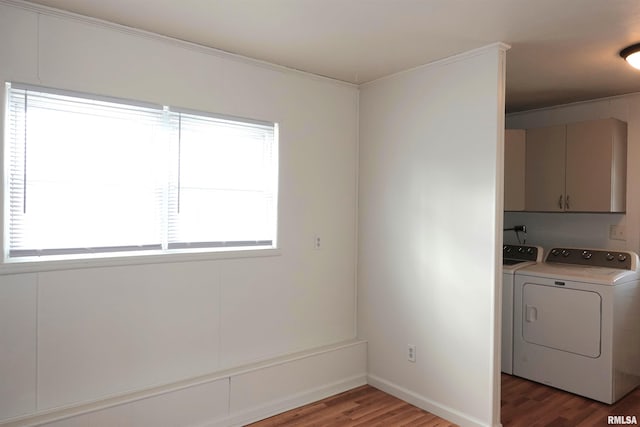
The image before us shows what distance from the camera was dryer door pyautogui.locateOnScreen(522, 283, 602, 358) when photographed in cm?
321

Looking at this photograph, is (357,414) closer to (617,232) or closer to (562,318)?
(562,318)

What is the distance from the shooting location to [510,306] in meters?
3.67

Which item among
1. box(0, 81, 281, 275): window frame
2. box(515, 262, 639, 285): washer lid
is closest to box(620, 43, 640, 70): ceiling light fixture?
box(515, 262, 639, 285): washer lid

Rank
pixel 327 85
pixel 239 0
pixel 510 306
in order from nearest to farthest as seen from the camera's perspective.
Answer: pixel 239 0 → pixel 327 85 → pixel 510 306

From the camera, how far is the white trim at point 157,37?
2.20m

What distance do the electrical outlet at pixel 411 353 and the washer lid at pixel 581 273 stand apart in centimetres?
115

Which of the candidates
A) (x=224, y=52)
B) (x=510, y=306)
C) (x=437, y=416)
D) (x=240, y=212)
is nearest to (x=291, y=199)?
(x=240, y=212)

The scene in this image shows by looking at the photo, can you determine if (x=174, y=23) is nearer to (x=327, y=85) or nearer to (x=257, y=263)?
(x=327, y=85)

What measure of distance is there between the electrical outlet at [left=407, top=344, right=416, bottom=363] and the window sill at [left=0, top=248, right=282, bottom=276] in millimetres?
1205

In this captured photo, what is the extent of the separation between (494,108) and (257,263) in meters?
1.84

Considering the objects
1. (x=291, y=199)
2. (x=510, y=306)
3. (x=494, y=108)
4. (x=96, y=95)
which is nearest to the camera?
(x=96, y=95)

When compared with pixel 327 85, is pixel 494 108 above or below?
below

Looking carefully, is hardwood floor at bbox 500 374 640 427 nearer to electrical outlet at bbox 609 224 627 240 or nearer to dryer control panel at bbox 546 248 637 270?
dryer control panel at bbox 546 248 637 270

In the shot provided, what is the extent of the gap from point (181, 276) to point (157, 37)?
1.43 metres
